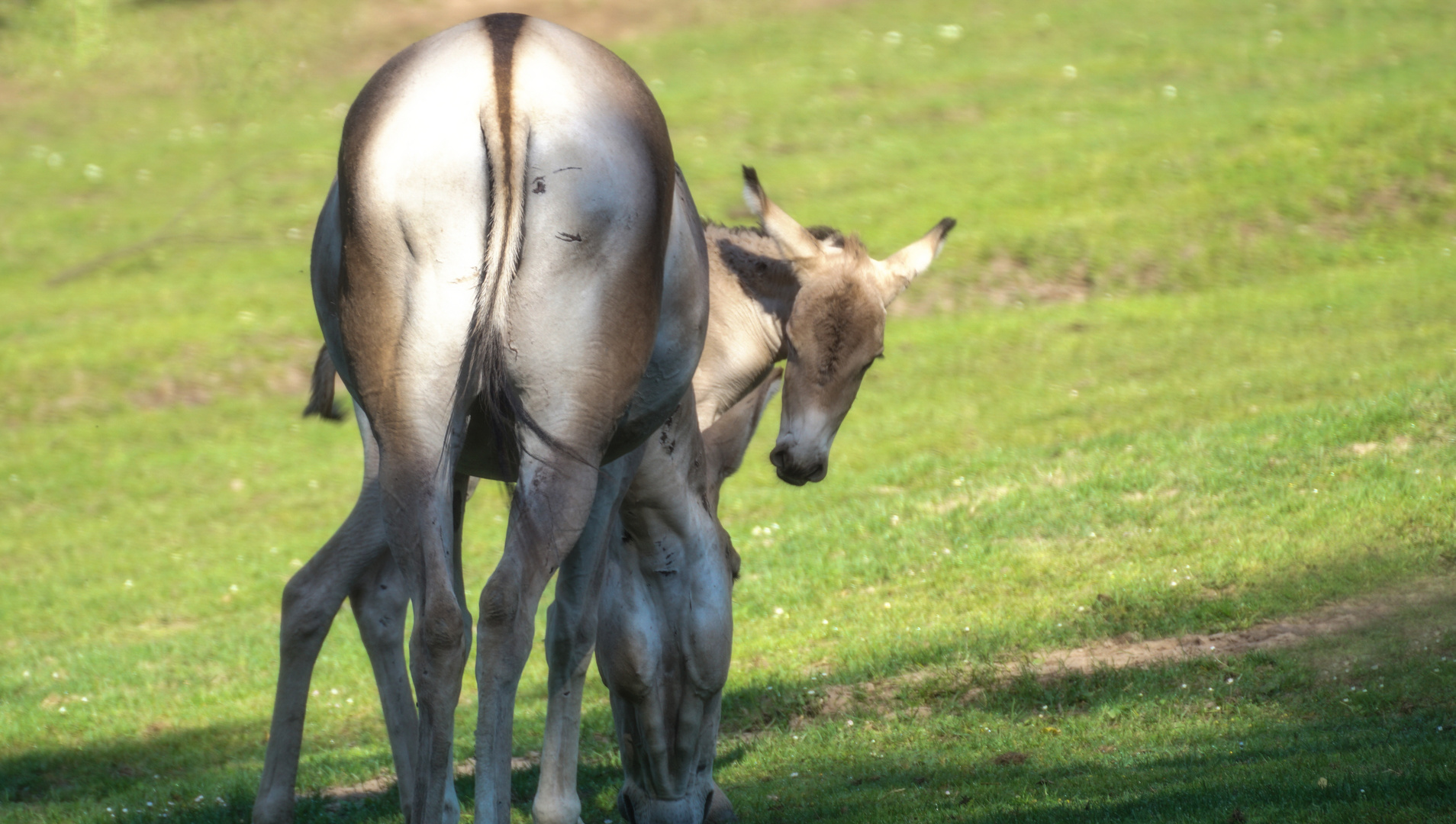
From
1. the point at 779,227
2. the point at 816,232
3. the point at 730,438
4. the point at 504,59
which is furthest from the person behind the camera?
the point at 816,232

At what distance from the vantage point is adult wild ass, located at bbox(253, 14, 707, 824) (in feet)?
13.5

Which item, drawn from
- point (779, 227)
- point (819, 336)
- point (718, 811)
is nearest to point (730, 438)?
point (819, 336)

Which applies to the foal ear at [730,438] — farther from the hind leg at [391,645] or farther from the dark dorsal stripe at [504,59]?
the dark dorsal stripe at [504,59]

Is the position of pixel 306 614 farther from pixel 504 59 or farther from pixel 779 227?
pixel 779 227

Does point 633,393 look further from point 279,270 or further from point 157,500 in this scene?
point 279,270

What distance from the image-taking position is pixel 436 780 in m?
4.18

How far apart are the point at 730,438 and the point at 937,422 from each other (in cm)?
940

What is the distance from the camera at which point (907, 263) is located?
22.5 feet

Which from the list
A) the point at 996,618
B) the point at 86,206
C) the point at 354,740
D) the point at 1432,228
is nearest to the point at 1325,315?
the point at 1432,228

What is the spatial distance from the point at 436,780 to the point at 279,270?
18858 mm

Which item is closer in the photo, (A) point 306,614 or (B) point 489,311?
(B) point 489,311

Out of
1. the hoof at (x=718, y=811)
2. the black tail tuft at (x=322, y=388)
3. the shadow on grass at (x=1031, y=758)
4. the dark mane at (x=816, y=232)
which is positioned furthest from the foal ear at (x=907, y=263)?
the black tail tuft at (x=322, y=388)

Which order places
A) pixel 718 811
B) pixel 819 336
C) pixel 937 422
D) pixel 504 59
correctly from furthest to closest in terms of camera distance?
1. pixel 937 422
2. pixel 819 336
3. pixel 718 811
4. pixel 504 59

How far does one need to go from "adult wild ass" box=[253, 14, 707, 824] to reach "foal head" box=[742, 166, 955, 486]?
81.2 inches
